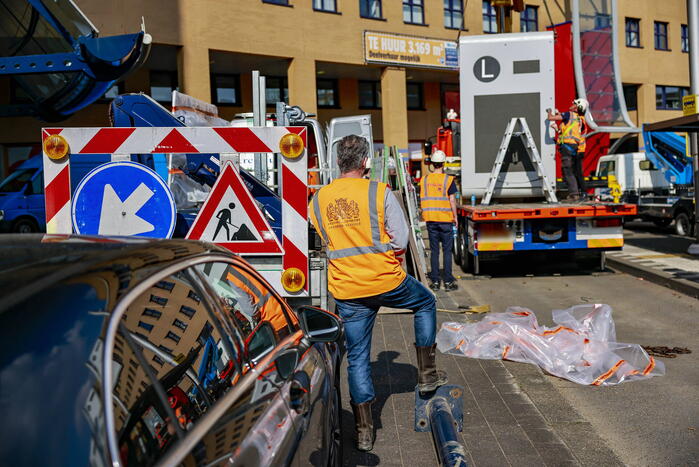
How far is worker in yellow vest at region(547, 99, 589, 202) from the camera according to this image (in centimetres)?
1191

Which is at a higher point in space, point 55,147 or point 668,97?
point 668,97

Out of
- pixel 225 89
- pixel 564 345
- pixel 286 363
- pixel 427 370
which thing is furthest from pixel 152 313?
pixel 225 89

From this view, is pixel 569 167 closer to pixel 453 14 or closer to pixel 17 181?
pixel 17 181

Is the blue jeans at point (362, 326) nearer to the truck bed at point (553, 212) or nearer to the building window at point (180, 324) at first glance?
the building window at point (180, 324)

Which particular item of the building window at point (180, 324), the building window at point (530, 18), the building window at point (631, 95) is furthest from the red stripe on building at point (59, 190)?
the building window at point (631, 95)

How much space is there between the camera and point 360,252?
169 inches

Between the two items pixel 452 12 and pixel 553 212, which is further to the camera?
pixel 452 12

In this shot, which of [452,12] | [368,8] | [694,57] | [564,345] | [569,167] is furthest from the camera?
[452,12]

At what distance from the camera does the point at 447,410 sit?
14.4 feet

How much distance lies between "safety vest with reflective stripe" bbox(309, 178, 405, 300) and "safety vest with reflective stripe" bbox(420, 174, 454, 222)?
5.93 metres

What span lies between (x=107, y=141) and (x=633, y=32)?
125ft

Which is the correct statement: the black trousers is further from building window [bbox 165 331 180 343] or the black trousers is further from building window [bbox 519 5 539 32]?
building window [bbox 519 5 539 32]

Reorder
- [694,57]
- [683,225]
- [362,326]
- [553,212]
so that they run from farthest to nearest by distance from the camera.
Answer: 1. [683,225]
2. [694,57]
3. [553,212]
4. [362,326]

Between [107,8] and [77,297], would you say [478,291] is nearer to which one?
[77,297]
